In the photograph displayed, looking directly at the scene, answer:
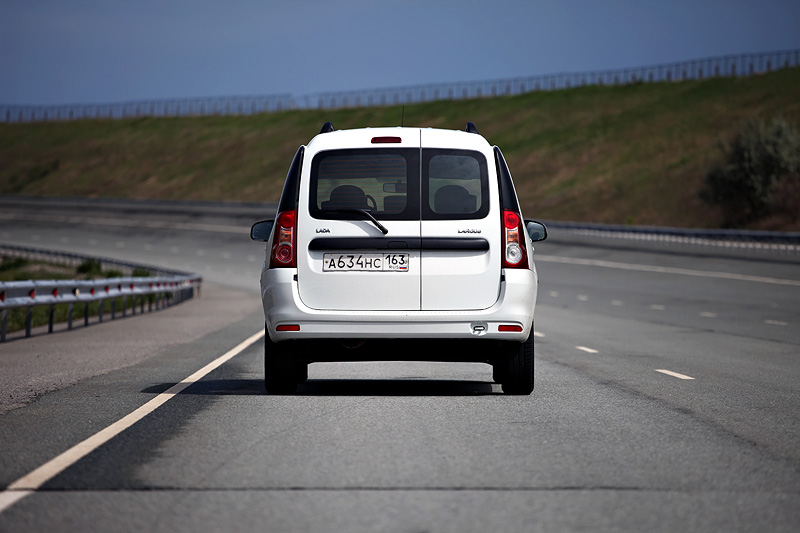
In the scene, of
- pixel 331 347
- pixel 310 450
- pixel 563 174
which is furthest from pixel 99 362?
pixel 563 174

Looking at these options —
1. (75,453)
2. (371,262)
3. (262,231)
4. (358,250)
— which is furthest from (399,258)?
(75,453)

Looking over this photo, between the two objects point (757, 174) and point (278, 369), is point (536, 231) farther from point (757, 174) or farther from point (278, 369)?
point (757, 174)

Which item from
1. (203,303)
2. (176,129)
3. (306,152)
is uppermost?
(176,129)

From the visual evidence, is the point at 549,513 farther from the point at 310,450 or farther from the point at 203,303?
the point at 203,303

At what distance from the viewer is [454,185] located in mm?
9359

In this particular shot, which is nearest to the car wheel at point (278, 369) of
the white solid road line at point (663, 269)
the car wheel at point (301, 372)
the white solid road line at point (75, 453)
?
the car wheel at point (301, 372)

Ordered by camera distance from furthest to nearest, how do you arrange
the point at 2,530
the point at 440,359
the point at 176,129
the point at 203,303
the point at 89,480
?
the point at 176,129 < the point at 203,303 < the point at 440,359 < the point at 89,480 < the point at 2,530

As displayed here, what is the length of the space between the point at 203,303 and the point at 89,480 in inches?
1135

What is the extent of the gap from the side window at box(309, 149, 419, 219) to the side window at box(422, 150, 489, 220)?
12 cm

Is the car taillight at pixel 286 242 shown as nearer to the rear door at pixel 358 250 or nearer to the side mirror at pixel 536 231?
the rear door at pixel 358 250

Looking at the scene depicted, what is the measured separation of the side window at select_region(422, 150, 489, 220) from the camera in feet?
30.4

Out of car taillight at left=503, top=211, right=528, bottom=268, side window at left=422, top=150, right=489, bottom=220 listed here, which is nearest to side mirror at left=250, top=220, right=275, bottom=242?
side window at left=422, top=150, right=489, bottom=220

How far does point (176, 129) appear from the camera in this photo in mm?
161875

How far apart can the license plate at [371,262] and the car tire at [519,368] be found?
3.92ft
